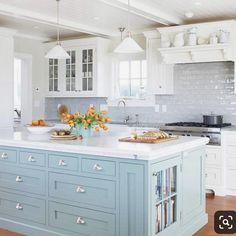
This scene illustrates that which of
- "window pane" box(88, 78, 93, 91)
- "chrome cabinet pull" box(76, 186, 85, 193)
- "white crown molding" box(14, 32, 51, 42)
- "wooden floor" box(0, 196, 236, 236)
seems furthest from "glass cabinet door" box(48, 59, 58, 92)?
"chrome cabinet pull" box(76, 186, 85, 193)

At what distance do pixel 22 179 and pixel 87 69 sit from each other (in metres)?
3.63

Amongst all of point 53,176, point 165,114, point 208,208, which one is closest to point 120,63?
point 165,114

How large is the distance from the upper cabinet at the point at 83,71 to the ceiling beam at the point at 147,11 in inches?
59.8

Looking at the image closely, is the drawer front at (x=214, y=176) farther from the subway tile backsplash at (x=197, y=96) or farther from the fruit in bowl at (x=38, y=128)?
the fruit in bowl at (x=38, y=128)

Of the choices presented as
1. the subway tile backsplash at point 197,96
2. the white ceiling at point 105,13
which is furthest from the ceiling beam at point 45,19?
the subway tile backsplash at point 197,96

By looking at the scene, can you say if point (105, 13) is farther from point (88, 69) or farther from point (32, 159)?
point (32, 159)

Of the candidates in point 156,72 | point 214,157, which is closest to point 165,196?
point 214,157

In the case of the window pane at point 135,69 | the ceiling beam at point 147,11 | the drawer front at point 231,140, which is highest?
the ceiling beam at point 147,11

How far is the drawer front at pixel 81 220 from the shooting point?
11.5 feet

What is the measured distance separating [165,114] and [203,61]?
4.10ft

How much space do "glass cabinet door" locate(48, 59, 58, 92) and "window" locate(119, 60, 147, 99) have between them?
49.1 inches

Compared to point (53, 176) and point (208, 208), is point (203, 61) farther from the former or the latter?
point (53, 176)

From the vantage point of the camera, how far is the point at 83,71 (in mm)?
7410

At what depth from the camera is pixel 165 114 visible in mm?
6926
